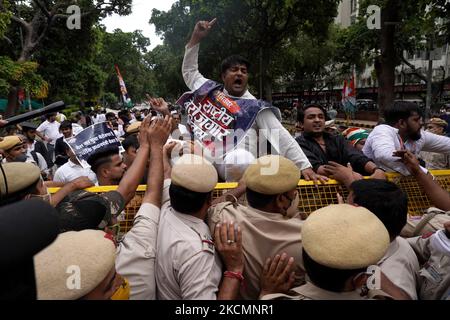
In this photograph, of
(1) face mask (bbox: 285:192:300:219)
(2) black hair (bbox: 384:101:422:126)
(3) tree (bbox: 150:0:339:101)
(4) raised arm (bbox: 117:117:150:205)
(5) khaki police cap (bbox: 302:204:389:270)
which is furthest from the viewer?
(3) tree (bbox: 150:0:339:101)

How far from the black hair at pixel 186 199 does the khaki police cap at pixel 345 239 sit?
615mm

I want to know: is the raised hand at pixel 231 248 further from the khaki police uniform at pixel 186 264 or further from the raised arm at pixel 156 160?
the raised arm at pixel 156 160

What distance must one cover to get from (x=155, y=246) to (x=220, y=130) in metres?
1.36

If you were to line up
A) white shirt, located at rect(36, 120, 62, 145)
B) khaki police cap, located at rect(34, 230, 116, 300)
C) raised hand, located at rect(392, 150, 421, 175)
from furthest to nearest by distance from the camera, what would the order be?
1. white shirt, located at rect(36, 120, 62, 145)
2. raised hand, located at rect(392, 150, 421, 175)
3. khaki police cap, located at rect(34, 230, 116, 300)

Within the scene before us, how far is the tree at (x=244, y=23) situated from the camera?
1467cm

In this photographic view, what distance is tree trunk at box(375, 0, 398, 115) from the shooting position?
10586 mm

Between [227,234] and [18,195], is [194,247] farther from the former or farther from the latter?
[18,195]

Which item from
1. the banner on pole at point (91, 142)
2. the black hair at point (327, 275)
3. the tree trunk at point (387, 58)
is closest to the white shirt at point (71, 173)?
the banner on pole at point (91, 142)

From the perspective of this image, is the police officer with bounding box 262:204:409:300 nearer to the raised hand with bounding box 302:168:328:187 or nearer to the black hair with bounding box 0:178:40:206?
the raised hand with bounding box 302:168:328:187

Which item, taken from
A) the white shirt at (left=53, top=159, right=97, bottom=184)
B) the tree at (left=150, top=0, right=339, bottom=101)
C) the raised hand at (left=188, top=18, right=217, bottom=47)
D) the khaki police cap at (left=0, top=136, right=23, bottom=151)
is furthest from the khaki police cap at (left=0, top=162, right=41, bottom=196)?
the tree at (left=150, top=0, right=339, bottom=101)

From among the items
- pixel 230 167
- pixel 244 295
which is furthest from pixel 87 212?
pixel 230 167

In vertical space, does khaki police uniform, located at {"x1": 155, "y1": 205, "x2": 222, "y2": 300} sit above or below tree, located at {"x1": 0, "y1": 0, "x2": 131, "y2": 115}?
below

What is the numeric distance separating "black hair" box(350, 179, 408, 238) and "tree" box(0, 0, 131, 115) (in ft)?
51.4

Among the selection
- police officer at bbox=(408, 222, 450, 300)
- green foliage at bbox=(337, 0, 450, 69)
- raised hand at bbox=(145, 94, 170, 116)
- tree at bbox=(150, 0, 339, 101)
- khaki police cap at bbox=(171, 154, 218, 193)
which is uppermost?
tree at bbox=(150, 0, 339, 101)
